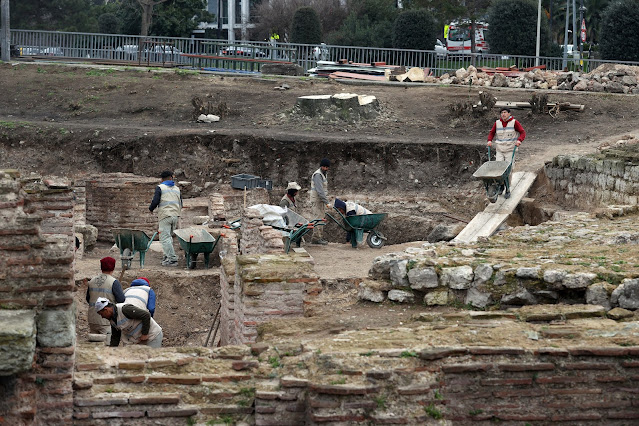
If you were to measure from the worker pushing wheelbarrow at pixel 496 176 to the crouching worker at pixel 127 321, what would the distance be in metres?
8.51

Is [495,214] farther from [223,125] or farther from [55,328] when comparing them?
[55,328]

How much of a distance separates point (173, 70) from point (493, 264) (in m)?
21.8

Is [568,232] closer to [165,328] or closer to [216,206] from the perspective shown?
[165,328]

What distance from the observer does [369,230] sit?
17484mm

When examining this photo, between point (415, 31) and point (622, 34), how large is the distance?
671 centimetres

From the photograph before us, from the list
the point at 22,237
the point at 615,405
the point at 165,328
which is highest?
the point at 22,237

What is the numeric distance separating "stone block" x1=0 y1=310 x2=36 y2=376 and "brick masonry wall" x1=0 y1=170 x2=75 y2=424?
20 centimetres

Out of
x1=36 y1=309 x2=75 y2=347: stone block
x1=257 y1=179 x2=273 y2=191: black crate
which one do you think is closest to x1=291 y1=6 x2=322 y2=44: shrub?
x1=257 y1=179 x2=273 y2=191: black crate

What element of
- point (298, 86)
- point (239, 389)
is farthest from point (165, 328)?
point (298, 86)

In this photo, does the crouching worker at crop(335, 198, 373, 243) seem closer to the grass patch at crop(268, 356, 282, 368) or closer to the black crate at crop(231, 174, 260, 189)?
the black crate at crop(231, 174, 260, 189)

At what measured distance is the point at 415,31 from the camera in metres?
35.9

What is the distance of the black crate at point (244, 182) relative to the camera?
21.4 meters

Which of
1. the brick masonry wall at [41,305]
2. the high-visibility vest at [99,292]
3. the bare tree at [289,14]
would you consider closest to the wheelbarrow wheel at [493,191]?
the high-visibility vest at [99,292]

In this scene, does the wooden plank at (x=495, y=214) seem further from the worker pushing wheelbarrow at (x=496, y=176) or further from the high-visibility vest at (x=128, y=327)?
the high-visibility vest at (x=128, y=327)
